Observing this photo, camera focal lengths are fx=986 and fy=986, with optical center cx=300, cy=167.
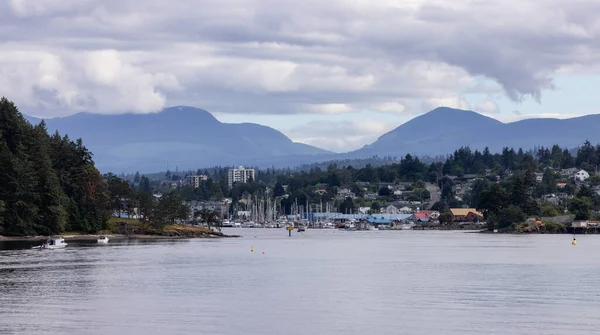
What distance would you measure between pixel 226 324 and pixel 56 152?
349 ft

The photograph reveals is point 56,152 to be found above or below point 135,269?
above

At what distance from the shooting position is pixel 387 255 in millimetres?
105250

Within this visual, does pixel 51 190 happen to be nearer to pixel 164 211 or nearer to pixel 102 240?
pixel 102 240

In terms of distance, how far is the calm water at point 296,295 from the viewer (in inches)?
1774

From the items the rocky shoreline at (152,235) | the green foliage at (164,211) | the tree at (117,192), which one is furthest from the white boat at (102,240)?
the tree at (117,192)

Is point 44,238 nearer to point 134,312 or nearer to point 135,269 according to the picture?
point 135,269

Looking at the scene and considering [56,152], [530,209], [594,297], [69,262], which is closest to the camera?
[594,297]

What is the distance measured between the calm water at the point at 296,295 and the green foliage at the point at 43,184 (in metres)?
29.5

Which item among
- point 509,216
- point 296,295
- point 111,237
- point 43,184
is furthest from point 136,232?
point 296,295

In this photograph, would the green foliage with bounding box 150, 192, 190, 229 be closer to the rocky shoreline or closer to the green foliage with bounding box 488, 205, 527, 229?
the rocky shoreline

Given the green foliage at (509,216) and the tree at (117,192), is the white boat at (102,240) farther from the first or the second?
the green foliage at (509,216)

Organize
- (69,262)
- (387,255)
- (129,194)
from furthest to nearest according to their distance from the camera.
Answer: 1. (129,194)
2. (387,255)
3. (69,262)

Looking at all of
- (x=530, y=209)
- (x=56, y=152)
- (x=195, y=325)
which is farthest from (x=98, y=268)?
(x=530, y=209)

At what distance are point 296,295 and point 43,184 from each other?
255 feet
